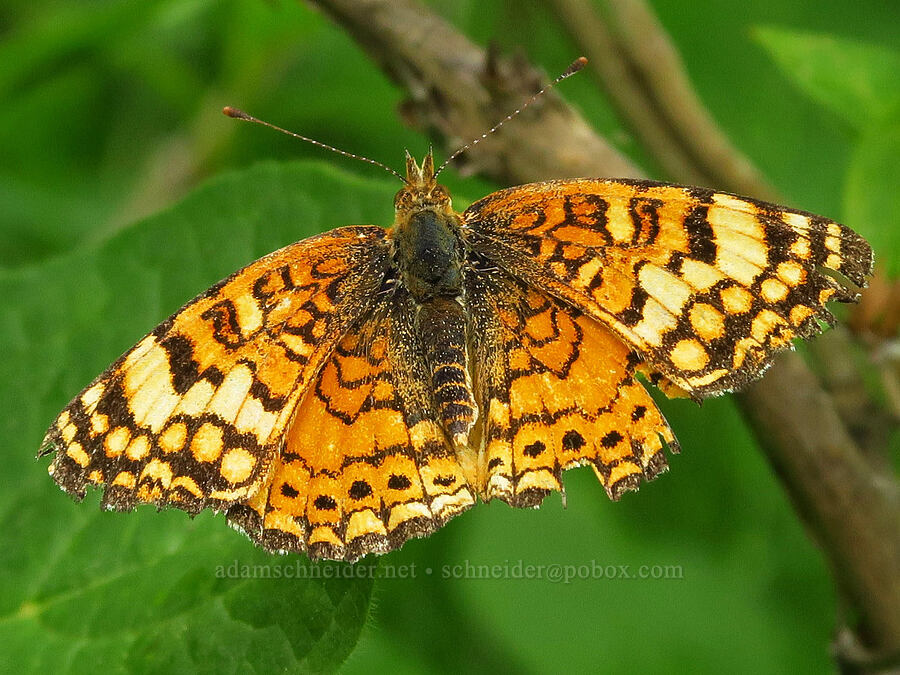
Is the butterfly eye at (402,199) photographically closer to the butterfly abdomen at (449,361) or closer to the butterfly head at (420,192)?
the butterfly head at (420,192)

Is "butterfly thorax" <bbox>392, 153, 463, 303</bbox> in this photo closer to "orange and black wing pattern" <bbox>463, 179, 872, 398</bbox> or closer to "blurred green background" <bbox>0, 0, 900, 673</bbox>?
"blurred green background" <bbox>0, 0, 900, 673</bbox>

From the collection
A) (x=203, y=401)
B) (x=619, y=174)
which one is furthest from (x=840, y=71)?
(x=203, y=401)

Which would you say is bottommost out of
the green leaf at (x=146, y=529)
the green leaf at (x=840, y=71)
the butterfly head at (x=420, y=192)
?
the green leaf at (x=146, y=529)

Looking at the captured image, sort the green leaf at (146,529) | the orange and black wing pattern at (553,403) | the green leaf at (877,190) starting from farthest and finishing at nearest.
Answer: the green leaf at (877,190), the orange and black wing pattern at (553,403), the green leaf at (146,529)

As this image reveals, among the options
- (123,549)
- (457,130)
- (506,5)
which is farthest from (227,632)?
(506,5)

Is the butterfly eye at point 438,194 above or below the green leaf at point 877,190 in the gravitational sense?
above

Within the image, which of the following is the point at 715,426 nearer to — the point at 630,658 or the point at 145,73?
the point at 630,658

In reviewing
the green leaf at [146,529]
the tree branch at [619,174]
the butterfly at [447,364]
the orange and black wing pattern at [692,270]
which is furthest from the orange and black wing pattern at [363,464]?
the tree branch at [619,174]
